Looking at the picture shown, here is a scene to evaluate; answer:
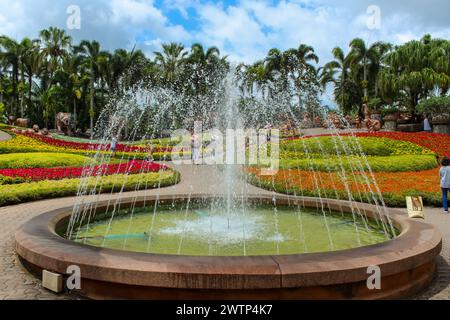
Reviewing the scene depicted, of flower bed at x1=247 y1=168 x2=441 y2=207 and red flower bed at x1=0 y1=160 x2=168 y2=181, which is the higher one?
red flower bed at x1=0 y1=160 x2=168 y2=181

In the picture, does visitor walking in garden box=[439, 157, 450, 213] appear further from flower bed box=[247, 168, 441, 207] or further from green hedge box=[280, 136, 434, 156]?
green hedge box=[280, 136, 434, 156]

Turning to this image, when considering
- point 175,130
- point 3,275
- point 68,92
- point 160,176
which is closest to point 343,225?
point 3,275

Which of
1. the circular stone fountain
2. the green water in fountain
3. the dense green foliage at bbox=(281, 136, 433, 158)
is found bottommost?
the green water in fountain

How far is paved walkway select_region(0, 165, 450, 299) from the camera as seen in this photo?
4122 mm

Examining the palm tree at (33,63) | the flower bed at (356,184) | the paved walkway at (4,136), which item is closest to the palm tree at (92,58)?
the palm tree at (33,63)

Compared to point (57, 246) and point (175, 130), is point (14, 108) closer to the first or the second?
point (175, 130)

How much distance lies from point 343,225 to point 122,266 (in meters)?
4.48

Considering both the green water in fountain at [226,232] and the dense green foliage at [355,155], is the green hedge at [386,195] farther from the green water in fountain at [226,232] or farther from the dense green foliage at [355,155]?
the dense green foliage at [355,155]

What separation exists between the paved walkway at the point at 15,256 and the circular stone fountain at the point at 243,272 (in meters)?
0.22

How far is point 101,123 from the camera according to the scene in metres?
A: 47.4

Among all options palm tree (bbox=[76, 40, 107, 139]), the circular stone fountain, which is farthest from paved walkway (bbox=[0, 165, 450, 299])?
palm tree (bbox=[76, 40, 107, 139])

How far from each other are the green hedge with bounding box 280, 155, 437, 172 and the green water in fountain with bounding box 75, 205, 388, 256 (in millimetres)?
7153

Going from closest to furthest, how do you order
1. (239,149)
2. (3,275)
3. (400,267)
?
1. (400,267)
2. (3,275)
3. (239,149)

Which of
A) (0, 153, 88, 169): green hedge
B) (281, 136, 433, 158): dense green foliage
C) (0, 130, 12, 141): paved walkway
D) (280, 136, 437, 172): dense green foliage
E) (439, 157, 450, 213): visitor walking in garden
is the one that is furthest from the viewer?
(0, 130, 12, 141): paved walkway
